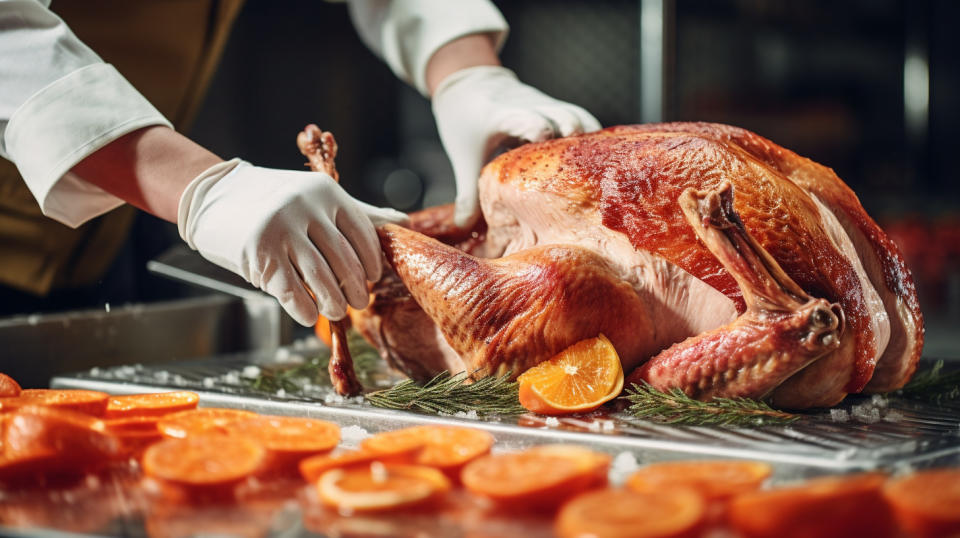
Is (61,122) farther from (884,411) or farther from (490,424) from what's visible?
(884,411)

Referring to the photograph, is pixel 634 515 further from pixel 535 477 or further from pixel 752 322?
pixel 752 322

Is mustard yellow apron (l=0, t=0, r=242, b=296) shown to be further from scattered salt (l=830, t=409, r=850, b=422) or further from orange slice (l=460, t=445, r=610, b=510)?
scattered salt (l=830, t=409, r=850, b=422)

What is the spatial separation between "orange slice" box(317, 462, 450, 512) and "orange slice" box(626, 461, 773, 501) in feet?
0.87

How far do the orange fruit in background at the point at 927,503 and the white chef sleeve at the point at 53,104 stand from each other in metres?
1.57

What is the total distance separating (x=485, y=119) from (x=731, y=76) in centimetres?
412

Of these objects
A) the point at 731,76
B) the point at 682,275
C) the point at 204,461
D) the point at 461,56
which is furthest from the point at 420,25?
the point at 731,76

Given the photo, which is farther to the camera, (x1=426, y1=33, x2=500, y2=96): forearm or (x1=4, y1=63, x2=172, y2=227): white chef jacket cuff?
(x1=426, y1=33, x2=500, y2=96): forearm

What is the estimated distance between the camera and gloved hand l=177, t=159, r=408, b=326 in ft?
5.98

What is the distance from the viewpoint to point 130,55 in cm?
293

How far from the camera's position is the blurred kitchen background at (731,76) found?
5.78 metres

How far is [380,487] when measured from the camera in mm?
1176

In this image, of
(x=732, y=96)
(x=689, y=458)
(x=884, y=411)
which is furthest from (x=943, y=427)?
(x=732, y=96)

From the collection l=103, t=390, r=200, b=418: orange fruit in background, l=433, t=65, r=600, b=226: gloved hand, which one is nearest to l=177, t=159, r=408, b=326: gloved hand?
l=103, t=390, r=200, b=418: orange fruit in background

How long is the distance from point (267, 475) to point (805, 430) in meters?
0.91
